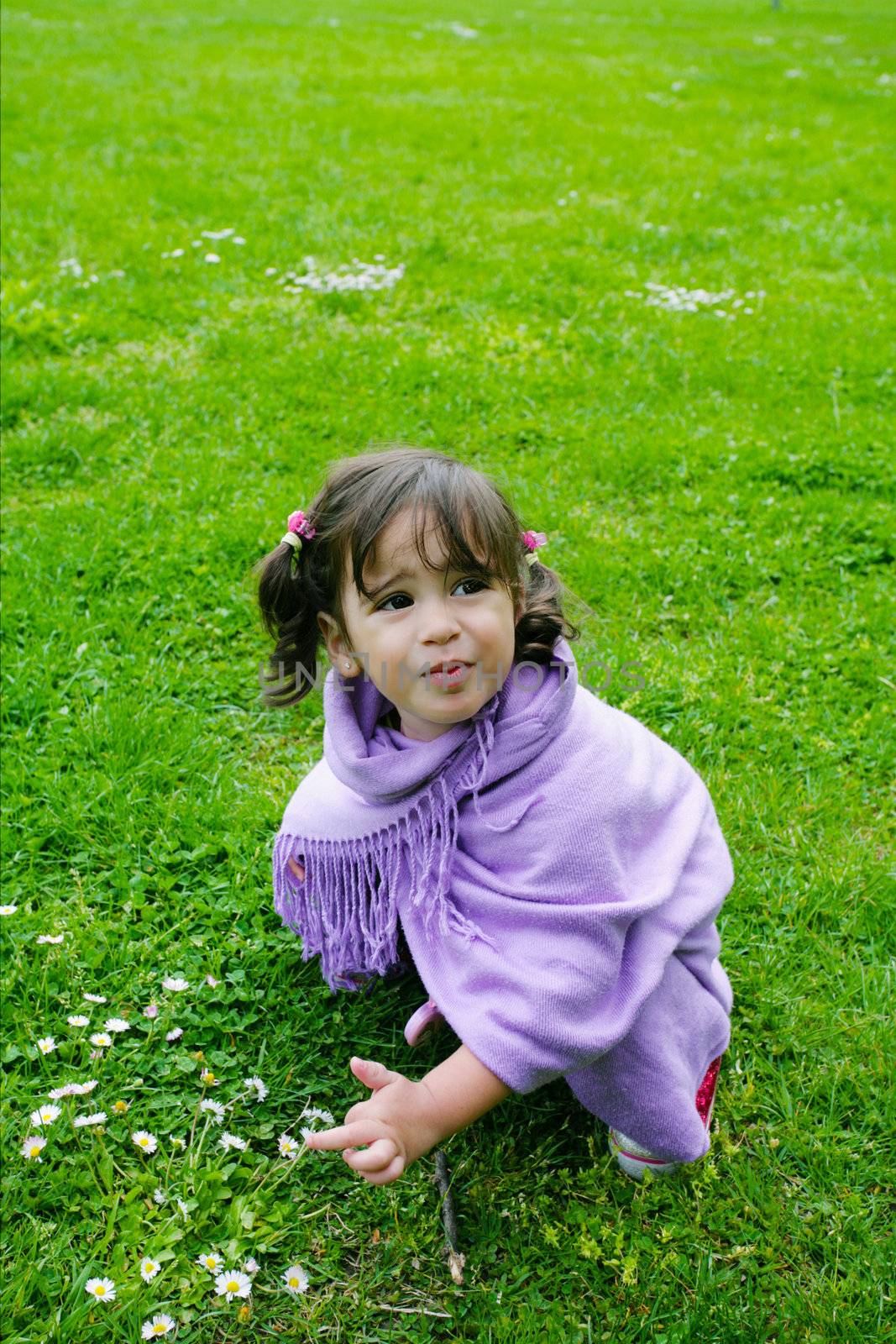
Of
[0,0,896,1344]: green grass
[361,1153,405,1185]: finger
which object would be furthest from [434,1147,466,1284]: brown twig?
[361,1153,405,1185]: finger

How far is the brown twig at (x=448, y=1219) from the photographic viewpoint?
6.50 ft

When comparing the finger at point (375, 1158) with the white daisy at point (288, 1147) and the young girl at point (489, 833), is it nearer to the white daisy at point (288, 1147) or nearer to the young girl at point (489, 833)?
the young girl at point (489, 833)

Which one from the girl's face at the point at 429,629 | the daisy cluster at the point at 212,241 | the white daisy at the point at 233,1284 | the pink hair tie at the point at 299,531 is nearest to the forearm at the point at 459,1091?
the white daisy at the point at 233,1284

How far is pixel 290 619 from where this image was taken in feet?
7.39

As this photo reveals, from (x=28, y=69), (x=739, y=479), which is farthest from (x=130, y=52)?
(x=739, y=479)

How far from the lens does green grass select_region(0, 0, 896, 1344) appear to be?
6.59 feet

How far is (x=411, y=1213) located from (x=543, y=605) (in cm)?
115

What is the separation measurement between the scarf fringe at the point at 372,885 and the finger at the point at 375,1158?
0.39 m

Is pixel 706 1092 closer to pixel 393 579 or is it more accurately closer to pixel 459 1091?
pixel 459 1091

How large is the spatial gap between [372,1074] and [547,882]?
429 mm

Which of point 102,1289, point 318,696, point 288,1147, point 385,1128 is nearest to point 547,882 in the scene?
point 385,1128

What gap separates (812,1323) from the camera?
6.16ft

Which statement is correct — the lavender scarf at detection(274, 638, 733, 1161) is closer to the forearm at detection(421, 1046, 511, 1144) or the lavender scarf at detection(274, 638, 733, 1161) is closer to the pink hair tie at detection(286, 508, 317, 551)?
the forearm at detection(421, 1046, 511, 1144)

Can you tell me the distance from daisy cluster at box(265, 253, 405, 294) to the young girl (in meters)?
4.02
